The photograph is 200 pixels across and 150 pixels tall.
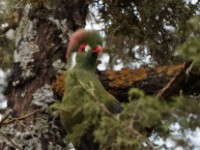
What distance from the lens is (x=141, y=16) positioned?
4.07 metres

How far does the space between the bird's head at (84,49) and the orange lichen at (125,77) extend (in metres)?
0.53

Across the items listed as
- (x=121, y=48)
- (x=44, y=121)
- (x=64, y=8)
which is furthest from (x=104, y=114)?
(x=121, y=48)

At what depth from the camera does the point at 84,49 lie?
3.45 m

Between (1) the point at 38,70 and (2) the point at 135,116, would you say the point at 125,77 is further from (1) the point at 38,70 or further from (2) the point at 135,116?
(2) the point at 135,116

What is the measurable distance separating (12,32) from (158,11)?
6.21ft

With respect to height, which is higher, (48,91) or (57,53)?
(57,53)

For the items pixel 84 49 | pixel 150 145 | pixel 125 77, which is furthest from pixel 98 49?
pixel 150 145

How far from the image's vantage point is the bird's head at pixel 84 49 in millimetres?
3385

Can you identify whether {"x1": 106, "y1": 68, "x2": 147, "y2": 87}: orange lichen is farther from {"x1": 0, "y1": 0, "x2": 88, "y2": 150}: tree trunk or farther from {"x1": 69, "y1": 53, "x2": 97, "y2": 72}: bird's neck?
{"x1": 69, "y1": 53, "x2": 97, "y2": 72}: bird's neck

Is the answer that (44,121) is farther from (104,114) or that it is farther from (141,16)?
(104,114)

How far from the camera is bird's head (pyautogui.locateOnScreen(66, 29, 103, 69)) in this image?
3385mm

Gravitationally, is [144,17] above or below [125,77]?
above

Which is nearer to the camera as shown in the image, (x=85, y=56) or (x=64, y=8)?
(x=85, y=56)

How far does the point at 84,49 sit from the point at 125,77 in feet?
2.20
